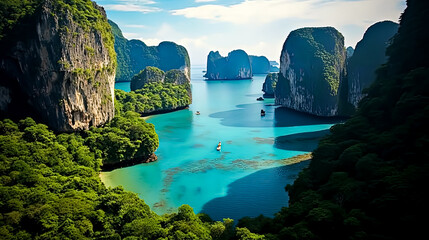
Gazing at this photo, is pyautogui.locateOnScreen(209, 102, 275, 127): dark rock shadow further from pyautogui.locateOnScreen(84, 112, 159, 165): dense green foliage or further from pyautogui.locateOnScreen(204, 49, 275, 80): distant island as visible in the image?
pyautogui.locateOnScreen(204, 49, 275, 80): distant island

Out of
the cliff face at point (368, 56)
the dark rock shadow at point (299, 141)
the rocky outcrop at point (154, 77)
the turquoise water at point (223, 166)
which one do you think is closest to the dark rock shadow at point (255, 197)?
the turquoise water at point (223, 166)

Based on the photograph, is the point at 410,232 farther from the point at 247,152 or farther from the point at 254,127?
the point at 254,127

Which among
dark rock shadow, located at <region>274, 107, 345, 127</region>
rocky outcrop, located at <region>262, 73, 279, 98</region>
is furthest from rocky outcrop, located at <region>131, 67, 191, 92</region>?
rocky outcrop, located at <region>262, 73, 279, 98</region>

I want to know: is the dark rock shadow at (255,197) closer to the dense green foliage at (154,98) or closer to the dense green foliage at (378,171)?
the dense green foliage at (378,171)

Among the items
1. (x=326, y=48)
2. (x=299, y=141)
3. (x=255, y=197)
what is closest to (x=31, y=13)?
(x=255, y=197)

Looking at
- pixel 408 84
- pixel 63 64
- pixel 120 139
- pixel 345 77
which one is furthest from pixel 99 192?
pixel 345 77

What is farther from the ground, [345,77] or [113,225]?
[345,77]
